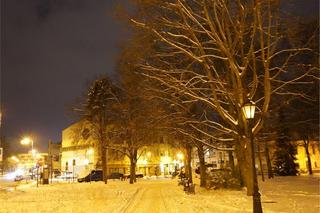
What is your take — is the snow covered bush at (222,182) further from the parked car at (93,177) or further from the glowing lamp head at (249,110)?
the parked car at (93,177)

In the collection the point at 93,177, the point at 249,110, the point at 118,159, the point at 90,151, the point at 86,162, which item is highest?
the point at 90,151

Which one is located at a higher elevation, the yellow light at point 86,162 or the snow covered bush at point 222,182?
the yellow light at point 86,162

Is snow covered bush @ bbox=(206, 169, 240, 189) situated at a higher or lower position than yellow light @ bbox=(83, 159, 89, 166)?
lower

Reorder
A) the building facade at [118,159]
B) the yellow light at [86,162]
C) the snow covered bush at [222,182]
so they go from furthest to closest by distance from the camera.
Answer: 1. the yellow light at [86,162]
2. the building facade at [118,159]
3. the snow covered bush at [222,182]

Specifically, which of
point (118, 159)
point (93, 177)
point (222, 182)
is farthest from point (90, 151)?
point (222, 182)

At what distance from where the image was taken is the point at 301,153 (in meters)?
79.9

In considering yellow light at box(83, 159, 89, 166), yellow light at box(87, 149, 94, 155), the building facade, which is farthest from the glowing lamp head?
yellow light at box(83, 159, 89, 166)

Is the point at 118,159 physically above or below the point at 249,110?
above

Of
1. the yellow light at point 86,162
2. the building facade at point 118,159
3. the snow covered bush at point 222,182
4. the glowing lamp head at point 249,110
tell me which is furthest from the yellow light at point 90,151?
the glowing lamp head at point 249,110

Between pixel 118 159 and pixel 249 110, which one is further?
pixel 118 159

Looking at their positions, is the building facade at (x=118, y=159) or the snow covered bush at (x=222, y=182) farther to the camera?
the building facade at (x=118, y=159)

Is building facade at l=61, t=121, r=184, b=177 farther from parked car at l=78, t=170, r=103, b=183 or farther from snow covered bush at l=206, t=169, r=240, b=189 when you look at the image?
snow covered bush at l=206, t=169, r=240, b=189

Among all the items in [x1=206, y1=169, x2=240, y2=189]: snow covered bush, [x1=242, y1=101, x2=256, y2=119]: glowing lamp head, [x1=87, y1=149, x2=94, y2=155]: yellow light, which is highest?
[x1=87, y1=149, x2=94, y2=155]: yellow light

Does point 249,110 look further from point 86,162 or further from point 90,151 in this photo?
point 86,162
